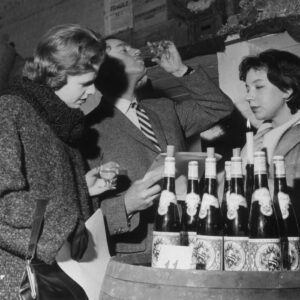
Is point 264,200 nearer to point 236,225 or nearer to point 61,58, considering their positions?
point 236,225

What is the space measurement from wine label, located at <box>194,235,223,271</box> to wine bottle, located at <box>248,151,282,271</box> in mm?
78

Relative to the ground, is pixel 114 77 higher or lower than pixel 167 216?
higher

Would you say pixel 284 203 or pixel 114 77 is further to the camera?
pixel 114 77

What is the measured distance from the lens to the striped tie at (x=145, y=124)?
201 cm

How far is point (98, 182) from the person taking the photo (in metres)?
1.73

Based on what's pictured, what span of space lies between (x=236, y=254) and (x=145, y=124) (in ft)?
3.40

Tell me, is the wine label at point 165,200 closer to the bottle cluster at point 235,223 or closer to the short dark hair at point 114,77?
the bottle cluster at point 235,223

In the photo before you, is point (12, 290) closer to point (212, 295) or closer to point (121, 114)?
point (212, 295)

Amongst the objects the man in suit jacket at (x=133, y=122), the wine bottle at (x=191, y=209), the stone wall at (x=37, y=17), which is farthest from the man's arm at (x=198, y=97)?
the stone wall at (x=37, y=17)

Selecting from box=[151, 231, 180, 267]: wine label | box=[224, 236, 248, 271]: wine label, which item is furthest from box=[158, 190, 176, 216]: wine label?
box=[224, 236, 248, 271]: wine label

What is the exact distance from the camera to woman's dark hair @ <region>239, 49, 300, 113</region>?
2031 millimetres

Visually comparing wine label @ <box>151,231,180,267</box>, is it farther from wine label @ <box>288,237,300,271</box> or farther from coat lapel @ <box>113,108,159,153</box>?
coat lapel @ <box>113,108,159,153</box>

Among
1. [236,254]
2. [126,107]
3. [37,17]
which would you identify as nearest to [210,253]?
[236,254]

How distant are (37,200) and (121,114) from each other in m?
0.81
